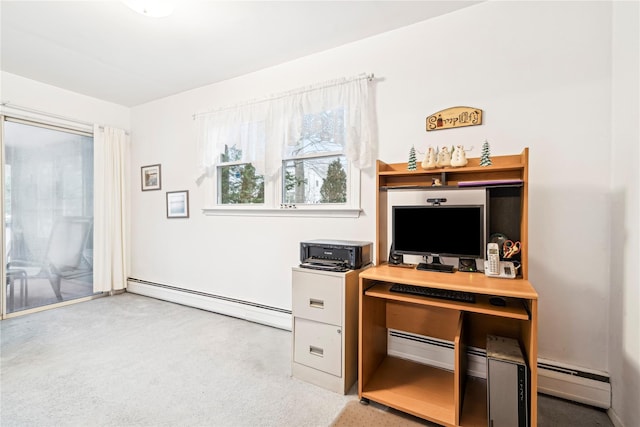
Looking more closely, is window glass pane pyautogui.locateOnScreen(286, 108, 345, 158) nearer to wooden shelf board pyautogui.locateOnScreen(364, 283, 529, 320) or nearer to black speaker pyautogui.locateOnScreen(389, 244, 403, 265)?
black speaker pyautogui.locateOnScreen(389, 244, 403, 265)

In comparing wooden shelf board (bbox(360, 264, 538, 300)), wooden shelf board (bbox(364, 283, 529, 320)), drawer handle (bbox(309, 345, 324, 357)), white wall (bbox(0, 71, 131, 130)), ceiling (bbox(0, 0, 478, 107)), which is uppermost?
ceiling (bbox(0, 0, 478, 107))

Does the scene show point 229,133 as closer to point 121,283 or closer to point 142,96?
point 142,96

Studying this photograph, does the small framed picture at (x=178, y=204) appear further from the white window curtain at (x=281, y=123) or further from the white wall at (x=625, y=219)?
the white wall at (x=625, y=219)

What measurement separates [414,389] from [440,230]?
102cm

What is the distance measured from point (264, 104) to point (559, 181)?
2.54m

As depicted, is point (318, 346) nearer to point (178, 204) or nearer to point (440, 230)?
point (440, 230)

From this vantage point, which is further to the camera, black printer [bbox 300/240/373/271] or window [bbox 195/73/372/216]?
window [bbox 195/73/372/216]

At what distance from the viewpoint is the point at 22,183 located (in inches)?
131

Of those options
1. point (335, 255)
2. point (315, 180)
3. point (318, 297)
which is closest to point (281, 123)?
point (315, 180)

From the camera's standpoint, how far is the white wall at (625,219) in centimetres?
148

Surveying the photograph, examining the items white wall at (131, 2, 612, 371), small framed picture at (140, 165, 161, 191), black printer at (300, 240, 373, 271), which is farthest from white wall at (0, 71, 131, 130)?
black printer at (300, 240, 373, 271)

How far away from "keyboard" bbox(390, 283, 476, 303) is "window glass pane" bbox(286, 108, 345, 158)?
1.35 metres

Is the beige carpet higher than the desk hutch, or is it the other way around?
the desk hutch

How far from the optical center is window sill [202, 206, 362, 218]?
2.59 metres
